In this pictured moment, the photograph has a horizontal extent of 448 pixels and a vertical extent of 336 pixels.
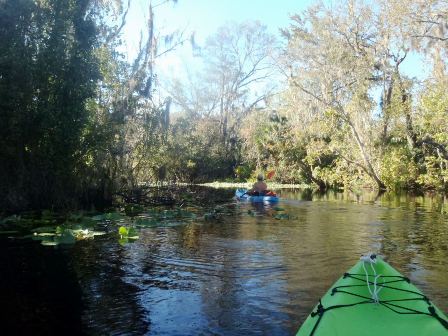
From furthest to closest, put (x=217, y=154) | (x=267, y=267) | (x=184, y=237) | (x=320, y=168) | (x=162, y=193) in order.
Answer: (x=217, y=154)
(x=320, y=168)
(x=162, y=193)
(x=184, y=237)
(x=267, y=267)

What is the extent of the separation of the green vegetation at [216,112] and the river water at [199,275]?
1855mm

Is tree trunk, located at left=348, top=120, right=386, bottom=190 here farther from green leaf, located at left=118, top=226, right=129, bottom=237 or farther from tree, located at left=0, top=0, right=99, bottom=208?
green leaf, located at left=118, top=226, right=129, bottom=237

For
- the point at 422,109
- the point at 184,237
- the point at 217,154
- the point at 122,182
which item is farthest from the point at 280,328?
the point at 217,154

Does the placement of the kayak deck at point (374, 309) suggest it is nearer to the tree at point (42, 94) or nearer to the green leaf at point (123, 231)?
the green leaf at point (123, 231)

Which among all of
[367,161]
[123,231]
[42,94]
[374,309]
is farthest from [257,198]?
[374,309]

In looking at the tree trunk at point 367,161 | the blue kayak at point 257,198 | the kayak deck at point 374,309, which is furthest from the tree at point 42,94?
the tree trunk at point 367,161

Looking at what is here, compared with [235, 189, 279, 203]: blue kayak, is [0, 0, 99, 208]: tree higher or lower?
higher

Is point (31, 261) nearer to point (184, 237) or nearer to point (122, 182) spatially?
point (184, 237)

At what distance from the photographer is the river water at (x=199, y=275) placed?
17.3ft

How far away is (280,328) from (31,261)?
4.70 metres

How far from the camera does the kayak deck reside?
3861 millimetres

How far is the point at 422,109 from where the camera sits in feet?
83.7

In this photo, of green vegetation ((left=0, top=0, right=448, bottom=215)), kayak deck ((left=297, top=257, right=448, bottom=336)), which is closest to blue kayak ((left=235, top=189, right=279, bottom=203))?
green vegetation ((left=0, top=0, right=448, bottom=215))

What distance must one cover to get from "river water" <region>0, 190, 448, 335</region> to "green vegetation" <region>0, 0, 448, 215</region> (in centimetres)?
186
